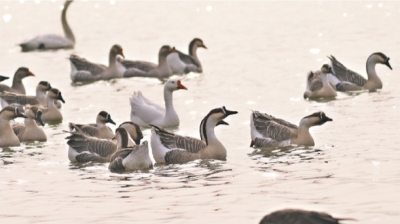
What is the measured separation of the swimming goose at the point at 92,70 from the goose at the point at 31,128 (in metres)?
7.66

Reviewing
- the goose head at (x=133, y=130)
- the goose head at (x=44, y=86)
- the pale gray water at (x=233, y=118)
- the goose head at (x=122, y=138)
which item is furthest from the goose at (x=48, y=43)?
the goose head at (x=122, y=138)

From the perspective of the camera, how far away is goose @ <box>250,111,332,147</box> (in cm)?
1830

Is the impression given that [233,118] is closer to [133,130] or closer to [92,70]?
[133,130]

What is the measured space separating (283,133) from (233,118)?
3.27 m

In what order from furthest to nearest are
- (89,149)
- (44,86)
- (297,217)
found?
(44,86) < (89,149) < (297,217)

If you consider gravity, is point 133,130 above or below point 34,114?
below

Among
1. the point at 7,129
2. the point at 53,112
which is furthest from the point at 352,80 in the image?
the point at 7,129

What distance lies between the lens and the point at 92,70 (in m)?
28.6

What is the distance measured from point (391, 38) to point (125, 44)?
350 inches

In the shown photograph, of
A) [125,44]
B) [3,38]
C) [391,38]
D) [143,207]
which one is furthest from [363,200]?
[3,38]

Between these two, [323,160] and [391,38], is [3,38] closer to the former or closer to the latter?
[391,38]

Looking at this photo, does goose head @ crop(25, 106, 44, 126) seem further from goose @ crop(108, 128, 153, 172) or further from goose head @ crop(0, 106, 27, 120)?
goose @ crop(108, 128, 153, 172)

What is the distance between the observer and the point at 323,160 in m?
16.8

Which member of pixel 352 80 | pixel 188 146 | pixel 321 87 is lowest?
pixel 188 146
